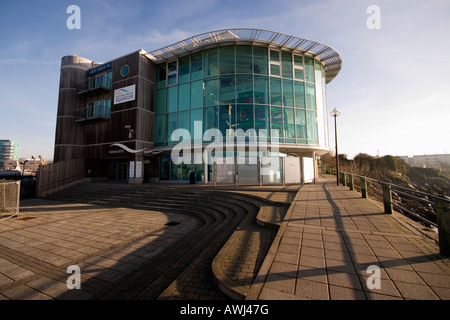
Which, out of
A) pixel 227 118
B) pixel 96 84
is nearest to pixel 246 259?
pixel 227 118

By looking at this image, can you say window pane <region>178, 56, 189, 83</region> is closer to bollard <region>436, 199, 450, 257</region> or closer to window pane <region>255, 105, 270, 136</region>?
window pane <region>255, 105, 270, 136</region>

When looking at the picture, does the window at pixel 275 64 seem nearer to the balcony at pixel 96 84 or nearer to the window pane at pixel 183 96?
the window pane at pixel 183 96

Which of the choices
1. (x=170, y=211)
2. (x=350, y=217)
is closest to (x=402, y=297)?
(x=350, y=217)

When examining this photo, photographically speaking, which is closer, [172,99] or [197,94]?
[197,94]

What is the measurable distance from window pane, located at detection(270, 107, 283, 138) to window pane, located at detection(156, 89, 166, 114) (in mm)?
11966

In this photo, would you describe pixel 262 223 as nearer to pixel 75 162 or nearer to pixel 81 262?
pixel 81 262

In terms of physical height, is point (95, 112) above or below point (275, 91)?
below

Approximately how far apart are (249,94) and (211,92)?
3.85 m

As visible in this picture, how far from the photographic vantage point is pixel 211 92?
1883 centimetres

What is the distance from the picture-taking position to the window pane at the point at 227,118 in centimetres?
1784

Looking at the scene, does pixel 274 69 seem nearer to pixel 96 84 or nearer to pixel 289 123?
pixel 289 123

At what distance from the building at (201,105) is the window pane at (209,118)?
10cm

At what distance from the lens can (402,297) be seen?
7.45ft

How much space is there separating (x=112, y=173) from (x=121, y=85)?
1190 centimetres
